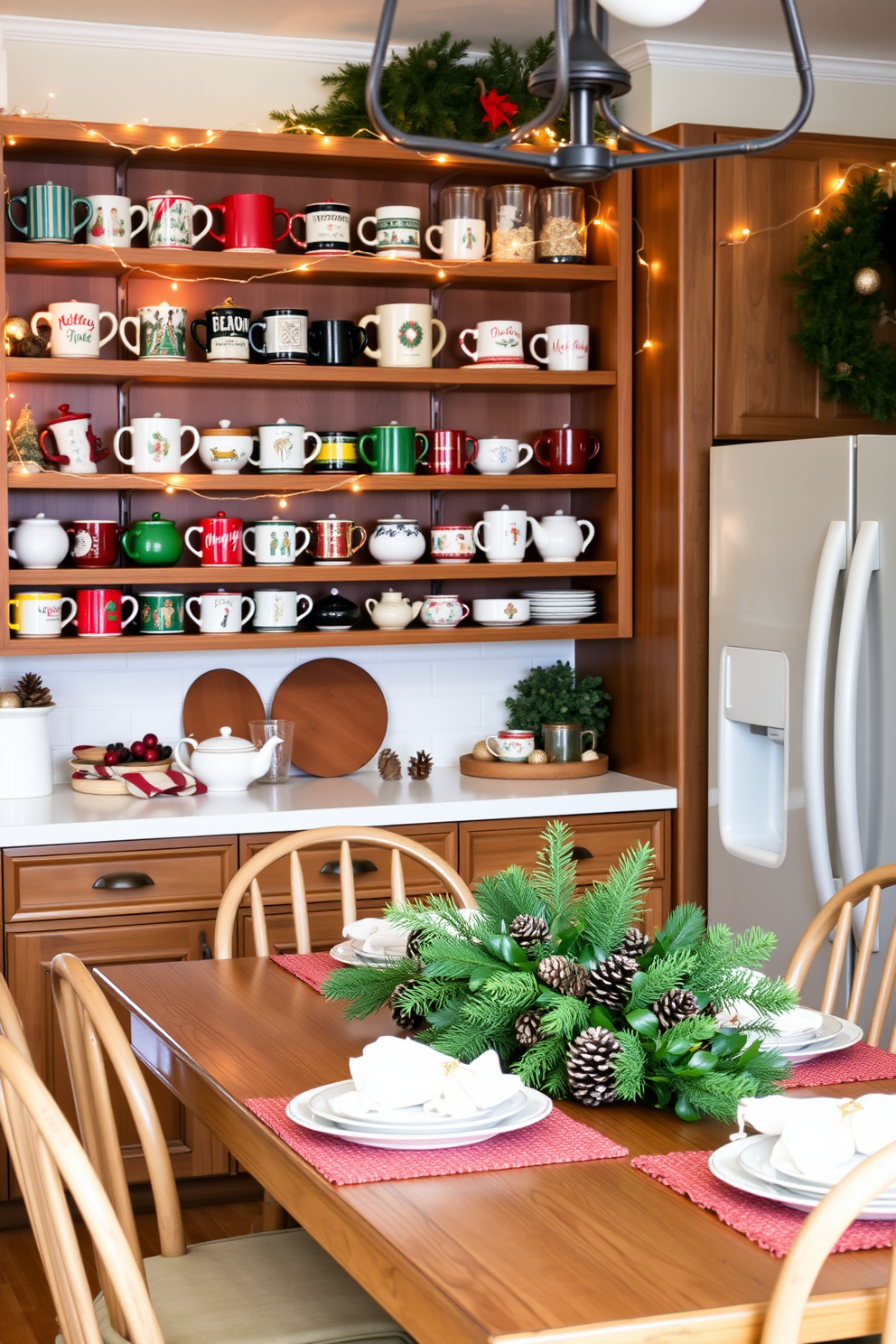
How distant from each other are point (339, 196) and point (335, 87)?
0.25m

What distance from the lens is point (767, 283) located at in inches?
137

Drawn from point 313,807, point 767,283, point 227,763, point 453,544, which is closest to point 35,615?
point 227,763

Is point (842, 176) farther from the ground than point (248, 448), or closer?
farther from the ground

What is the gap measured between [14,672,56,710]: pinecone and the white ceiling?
4.82 ft

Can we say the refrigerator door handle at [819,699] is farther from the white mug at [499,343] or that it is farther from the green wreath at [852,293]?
the white mug at [499,343]

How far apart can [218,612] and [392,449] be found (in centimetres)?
55

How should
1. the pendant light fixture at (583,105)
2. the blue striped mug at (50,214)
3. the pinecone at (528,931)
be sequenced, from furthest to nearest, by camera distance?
the blue striped mug at (50,214) < the pinecone at (528,931) < the pendant light fixture at (583,105)

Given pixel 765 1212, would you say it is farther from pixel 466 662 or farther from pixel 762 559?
pixel 466 662

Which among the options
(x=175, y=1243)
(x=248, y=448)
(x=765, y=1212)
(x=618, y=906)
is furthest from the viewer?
(x=248, y=448)

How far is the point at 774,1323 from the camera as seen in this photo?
1.08 meters

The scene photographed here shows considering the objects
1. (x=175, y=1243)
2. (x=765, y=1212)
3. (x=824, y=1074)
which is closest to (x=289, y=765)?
(x=175, y=1243)

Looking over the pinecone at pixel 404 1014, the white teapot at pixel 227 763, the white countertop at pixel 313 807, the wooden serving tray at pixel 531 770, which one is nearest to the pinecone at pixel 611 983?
the pinecone at pixel 404 1014

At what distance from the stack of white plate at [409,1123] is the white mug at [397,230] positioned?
240 centimetres

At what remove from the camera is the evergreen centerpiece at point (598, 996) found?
5.09 feet
